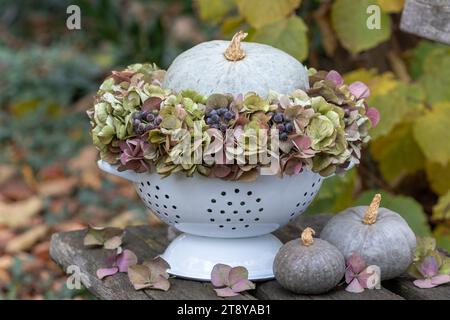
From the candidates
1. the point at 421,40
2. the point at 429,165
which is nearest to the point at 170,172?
the point at 429,165

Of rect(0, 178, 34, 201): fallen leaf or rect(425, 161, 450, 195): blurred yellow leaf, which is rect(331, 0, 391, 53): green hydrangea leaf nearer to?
rect(425, 161, 450, 195): blurred yellow leaf

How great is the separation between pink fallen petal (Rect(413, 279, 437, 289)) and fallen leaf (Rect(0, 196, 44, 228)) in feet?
5.36

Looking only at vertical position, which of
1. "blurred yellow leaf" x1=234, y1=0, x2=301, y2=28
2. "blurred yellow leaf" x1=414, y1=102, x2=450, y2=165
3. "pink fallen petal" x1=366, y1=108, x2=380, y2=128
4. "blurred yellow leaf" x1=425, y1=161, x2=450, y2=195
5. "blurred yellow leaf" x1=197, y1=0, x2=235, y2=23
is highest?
"blurred yellow leaf" x1=234, y1=0, x2=301, y2=28

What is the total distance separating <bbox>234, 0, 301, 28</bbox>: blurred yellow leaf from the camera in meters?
2.11

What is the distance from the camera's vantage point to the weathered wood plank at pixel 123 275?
1.49 metres

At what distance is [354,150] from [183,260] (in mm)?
349

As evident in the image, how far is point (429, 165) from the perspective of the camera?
243 centimetres

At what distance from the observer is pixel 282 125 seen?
4.61ft

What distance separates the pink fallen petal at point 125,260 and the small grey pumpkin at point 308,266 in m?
0.28

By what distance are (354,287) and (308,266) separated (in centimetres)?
11

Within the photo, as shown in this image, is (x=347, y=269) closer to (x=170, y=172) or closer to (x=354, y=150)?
(x=354, y=150)

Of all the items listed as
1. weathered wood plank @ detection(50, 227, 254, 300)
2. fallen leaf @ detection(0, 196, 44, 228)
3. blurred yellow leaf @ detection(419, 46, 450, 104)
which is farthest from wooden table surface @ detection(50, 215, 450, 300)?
fallen leaf @ detection(0, 196, 44, 228)

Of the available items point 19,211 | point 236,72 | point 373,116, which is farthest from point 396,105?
point 19,211

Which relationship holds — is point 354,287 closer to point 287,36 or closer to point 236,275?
point 236,275
